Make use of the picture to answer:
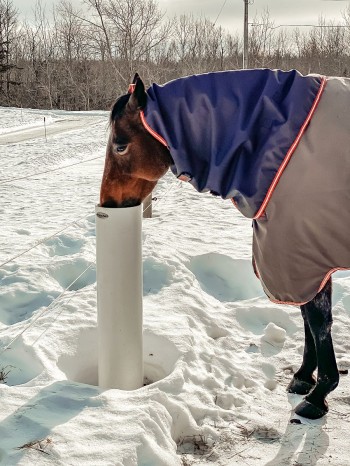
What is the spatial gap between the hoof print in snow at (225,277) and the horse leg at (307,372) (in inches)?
49.9

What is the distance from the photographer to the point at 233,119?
2.30 m

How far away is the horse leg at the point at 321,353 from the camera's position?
257 centimetres

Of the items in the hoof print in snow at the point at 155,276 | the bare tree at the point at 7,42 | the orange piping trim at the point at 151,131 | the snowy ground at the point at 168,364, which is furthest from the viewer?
the bare tree at the point at 7,42

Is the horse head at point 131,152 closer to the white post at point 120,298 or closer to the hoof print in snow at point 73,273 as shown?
the white post at point 120,298

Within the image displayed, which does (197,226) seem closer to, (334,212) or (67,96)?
(334,212)

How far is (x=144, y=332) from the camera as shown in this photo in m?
3.24

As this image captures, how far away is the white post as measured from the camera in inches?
102

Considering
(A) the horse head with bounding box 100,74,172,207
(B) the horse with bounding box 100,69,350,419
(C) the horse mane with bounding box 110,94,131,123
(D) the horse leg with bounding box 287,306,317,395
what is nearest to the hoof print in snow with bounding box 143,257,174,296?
(D) the horse leg with bounding box 287,306,317,395

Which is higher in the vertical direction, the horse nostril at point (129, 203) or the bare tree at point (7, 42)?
the bare tree at point (7, 42)

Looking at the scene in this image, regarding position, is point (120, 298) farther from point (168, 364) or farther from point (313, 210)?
point (313, 210)

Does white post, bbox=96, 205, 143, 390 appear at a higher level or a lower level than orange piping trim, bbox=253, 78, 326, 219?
lower

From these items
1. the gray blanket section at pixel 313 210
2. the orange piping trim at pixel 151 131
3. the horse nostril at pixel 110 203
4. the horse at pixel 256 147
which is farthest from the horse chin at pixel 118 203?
the gray blanket section at pixel 313 210

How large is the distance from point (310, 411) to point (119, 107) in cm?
176

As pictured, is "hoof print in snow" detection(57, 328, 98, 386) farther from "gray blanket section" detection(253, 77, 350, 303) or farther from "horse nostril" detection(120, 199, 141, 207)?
"gray blanket section" detection(253, 77, 350, 303)
